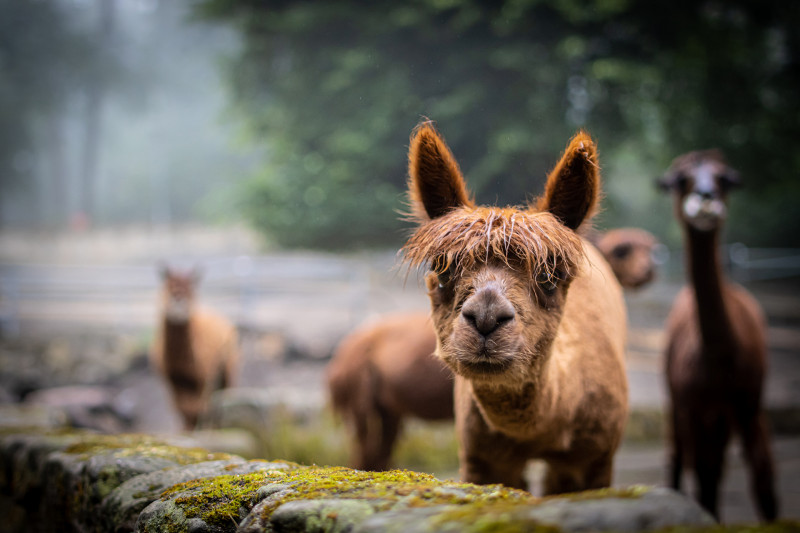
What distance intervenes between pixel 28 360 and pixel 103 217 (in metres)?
11.3

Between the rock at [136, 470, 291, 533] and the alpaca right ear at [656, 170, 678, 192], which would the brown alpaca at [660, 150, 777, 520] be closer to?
the alpaca right ear at [656, 170, 678, 192]

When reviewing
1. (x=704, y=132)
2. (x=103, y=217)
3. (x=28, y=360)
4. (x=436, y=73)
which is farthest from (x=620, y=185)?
(x=103, y=217)

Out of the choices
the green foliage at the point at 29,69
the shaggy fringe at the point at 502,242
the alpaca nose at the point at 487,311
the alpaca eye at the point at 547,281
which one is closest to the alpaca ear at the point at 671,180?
the shaggy fringe at the point at 502,242

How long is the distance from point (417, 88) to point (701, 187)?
2.94 metres

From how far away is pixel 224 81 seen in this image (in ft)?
43.3

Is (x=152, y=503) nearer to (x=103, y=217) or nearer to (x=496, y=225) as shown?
(x=496, y=225)

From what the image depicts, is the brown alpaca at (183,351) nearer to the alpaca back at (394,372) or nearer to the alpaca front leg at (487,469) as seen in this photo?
the alpaca back at (394,372)

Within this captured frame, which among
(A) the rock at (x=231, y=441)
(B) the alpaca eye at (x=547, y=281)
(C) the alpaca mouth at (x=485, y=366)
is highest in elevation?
(B) the alpaca eye at (x=547, y=281)

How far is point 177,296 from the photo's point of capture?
728 cm

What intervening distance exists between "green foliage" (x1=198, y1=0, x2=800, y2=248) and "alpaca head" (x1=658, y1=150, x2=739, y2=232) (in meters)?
2.64

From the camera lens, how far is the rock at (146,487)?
1.99 meters

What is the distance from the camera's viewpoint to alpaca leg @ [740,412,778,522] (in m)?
4.09

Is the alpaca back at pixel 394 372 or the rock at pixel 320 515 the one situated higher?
the rock at pixel 320 515

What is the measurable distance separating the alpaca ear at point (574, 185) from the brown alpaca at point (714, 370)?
101 inches
